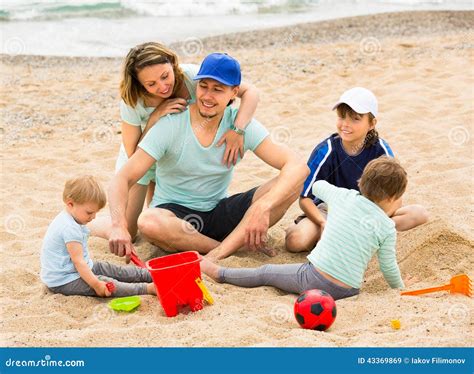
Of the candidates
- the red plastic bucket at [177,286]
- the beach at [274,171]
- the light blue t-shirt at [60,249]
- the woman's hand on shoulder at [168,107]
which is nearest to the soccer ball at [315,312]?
the beach at [274,171]

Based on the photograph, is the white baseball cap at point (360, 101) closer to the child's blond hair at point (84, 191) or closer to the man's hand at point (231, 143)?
the man's hand at point (231, 143)

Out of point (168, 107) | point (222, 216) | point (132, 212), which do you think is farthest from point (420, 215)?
point (132, 212)

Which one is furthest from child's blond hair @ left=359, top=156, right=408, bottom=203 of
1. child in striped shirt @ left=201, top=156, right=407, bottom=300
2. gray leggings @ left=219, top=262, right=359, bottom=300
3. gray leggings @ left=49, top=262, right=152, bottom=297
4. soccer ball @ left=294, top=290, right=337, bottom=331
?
gray leggings @ left=49, top=262, right=152, bottom=297

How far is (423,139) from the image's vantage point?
5855 mm

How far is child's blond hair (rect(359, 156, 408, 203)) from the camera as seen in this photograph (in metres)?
3.25

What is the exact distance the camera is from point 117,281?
3.53 meters

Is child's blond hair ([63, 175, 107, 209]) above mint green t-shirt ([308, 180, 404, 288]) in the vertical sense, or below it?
above

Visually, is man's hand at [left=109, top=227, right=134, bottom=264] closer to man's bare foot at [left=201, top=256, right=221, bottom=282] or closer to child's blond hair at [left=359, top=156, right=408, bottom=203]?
man's bare foot at [left=201, top=256, right=221, bottom=282]

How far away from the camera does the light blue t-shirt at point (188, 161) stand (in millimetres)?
3824

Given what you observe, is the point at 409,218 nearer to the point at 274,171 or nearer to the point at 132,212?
the point at 132,212

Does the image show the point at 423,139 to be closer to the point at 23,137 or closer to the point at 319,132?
the point at 319,132

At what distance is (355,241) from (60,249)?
1402 millimetres

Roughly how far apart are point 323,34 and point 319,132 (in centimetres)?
534

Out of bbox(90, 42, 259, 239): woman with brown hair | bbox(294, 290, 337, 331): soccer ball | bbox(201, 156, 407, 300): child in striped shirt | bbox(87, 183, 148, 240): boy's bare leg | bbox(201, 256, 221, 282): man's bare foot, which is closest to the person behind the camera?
bbox(294, 290, 337, 331): soccer ball
